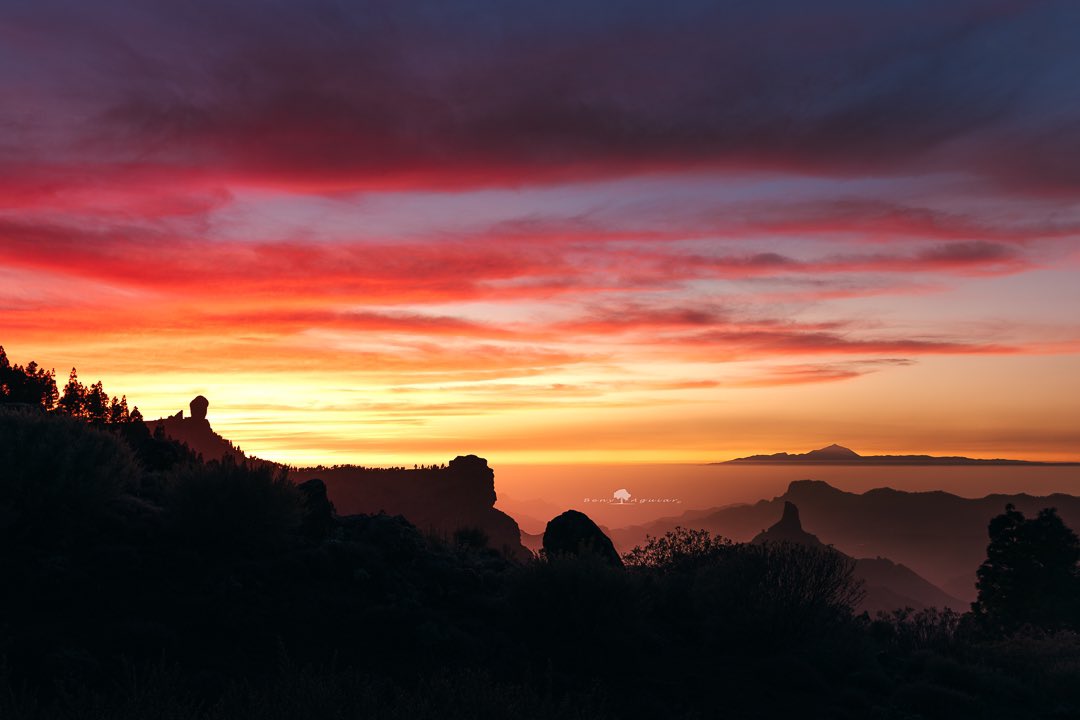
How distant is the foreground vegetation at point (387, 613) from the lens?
10.7m

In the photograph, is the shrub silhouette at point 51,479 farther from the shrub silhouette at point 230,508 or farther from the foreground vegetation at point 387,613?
the shrub silhouette at point 230,508

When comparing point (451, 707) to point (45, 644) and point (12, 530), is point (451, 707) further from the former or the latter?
point (12, 530)

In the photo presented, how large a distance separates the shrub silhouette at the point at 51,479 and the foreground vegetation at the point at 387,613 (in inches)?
1.2

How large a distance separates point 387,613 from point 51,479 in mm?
5538

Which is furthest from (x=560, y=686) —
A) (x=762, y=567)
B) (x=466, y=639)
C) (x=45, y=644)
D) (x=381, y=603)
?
(x=45, y=644)

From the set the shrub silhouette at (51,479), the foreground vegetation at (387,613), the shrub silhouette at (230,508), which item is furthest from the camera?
the shrub silhouette at (230,508)

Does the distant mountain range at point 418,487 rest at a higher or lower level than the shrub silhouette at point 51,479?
lower

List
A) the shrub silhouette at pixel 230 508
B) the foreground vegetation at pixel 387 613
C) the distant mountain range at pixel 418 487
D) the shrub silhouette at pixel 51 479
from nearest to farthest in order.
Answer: the foreground vegetation at pixel 387 613
the shrub silhouette at pixel 51 479
the shrub silhouette at pixel 230 508
the distant mountain range at pixel 418 487

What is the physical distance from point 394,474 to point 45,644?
557ft

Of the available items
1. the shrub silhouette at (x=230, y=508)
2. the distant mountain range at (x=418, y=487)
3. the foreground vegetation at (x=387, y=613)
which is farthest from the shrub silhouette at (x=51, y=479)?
the distant mountain range at (x=418, y=487)

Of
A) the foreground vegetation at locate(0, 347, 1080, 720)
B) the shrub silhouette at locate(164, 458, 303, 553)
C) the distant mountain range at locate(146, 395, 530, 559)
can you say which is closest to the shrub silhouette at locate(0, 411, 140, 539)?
the foreground vegetation at locate(0, 347, 1080, 720)

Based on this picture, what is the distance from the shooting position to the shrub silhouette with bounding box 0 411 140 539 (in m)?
13.0

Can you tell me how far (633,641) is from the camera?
12883 mm

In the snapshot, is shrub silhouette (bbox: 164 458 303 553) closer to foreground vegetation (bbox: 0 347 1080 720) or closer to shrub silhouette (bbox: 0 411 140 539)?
foreground vegetation (bbox: 0 347 1080 720)
